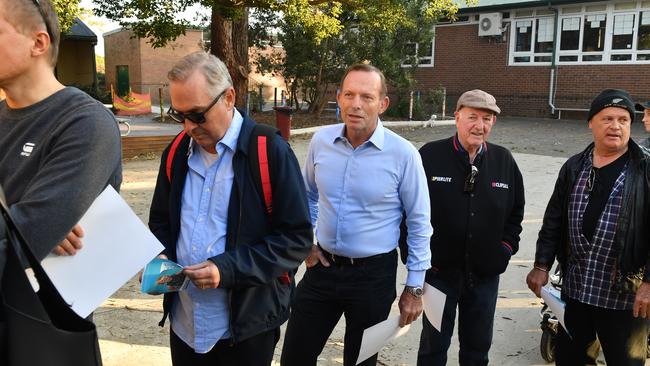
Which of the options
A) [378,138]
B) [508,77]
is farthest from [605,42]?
[378,138]

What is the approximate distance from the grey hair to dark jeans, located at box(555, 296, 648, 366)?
2372mm

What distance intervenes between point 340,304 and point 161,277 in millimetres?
1293

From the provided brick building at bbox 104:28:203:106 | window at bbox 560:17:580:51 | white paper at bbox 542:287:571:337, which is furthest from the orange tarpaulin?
white paper at bbox 542:287:571:337

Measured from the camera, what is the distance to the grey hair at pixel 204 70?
2.07 m

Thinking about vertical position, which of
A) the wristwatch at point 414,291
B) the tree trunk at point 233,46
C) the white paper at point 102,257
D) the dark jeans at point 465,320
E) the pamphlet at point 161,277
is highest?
the tree trunk at point 233,46

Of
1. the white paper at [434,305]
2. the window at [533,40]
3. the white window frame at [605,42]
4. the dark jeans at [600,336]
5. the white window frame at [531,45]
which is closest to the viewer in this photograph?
the dark jeans at [600,336]

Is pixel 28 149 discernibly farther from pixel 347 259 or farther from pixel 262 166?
pixel 347 259

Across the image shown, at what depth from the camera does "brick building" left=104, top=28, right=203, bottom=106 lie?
34719 mm

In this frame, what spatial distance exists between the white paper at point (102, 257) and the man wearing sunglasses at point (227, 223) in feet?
0.76

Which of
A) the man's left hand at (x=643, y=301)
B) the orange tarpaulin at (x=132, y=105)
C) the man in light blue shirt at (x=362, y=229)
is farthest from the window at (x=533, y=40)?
the man in light blue shirt at (x=362, y=229)

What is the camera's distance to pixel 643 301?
9.18ft

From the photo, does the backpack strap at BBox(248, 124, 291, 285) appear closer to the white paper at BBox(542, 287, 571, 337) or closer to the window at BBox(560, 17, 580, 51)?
the white paper at BBox(542, 287, 571, 337)

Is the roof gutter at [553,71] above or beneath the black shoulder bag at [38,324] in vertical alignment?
above

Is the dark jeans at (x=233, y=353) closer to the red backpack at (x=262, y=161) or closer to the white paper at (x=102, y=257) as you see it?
the red backpack at (x=262, y=161)
